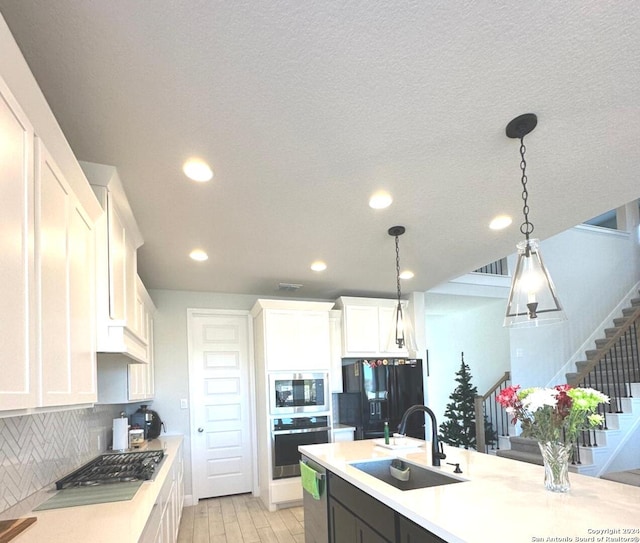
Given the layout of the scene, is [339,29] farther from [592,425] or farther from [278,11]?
[592,425]

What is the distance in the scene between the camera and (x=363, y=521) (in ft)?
7.74

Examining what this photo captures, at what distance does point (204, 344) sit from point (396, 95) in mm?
4047

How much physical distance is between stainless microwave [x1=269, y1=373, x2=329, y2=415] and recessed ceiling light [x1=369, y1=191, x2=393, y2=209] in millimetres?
2339

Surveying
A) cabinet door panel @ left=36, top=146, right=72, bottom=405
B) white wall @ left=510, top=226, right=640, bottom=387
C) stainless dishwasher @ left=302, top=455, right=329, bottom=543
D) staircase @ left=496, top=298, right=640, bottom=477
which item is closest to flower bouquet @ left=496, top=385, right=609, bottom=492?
stainless dishwasher @ left=302, top=455, right=329, bottom=543

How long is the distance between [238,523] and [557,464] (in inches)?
136

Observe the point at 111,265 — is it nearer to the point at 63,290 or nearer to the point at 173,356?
the point at 63,290

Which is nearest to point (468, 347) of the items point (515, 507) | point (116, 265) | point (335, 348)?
point (335, 348)

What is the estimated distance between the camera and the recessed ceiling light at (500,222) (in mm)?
3857

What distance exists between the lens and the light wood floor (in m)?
3.90

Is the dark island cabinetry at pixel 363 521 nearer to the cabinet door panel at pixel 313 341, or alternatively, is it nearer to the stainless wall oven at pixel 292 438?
the stainless wall oven at pixel 292 438

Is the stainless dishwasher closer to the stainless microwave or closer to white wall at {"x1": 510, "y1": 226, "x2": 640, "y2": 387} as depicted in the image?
the stainless microwave

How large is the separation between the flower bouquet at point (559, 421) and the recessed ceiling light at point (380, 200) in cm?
181

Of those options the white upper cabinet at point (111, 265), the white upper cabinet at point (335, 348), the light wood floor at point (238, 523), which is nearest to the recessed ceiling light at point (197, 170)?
the white upper cabinet at point (111, 265)

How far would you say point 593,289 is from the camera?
759 cm
